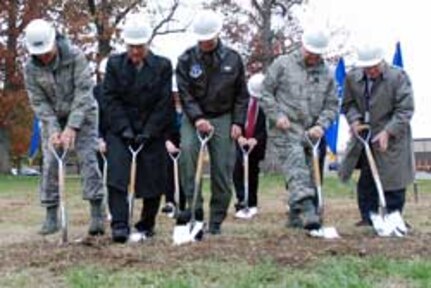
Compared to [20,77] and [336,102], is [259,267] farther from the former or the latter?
[20,77]

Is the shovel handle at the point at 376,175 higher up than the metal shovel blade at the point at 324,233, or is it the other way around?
the shovel handle at the point at 376,175

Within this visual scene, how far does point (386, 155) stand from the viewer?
908 cm

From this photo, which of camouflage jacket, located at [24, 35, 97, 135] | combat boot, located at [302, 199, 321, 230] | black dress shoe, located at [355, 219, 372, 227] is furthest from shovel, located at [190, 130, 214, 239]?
black dress shoe, located at [355, 219, 372, 227]

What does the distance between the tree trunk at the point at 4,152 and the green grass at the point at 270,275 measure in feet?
112

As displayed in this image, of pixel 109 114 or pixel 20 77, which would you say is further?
pixel 20 77

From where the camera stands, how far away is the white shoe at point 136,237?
8.20 metres

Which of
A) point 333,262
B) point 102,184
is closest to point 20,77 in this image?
point 102,184

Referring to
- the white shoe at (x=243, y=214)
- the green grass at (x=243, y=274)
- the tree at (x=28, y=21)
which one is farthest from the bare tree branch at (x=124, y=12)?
the green grass at (x=243, y=274)

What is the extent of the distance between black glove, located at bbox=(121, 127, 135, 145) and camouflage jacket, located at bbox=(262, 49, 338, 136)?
1.37 metres

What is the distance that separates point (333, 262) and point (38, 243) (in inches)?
115

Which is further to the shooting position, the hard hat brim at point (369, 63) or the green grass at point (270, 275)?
the hard hat brim at point (369, 63)

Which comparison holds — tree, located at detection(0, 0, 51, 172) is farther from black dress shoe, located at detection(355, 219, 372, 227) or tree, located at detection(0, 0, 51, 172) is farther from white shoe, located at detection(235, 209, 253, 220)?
black dress shoe, located at detection(355, 219, 372, 227)

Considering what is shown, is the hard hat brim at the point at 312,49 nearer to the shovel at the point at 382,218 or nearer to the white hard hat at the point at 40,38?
the shovel at the point at 382,218

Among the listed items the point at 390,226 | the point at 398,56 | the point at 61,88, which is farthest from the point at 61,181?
the point at 398,56
